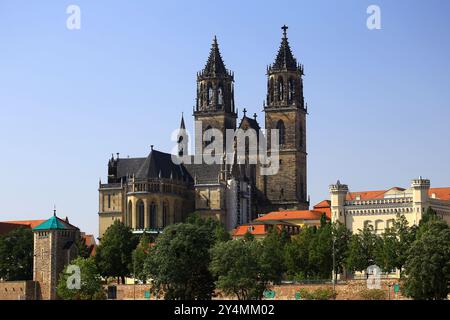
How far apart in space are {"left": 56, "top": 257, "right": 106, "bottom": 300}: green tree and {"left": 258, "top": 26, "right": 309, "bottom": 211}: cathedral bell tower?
50.7m

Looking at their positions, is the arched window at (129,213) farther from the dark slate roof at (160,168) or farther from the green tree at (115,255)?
the green tree at (115,255)

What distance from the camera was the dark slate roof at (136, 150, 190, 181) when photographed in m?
153

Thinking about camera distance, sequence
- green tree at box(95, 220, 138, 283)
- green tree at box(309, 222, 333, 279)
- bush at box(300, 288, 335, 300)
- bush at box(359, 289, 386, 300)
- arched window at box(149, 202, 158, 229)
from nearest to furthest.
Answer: bush at box(359, 289, 386, 300) → bush at box(300, 288, 335, 300) → green tree at box(309, 222, 333, 279) → green tree at box(95, 220, 138, 283) → arched window at box(149, 202, 158, 229)

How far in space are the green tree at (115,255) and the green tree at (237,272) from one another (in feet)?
A: 93.9

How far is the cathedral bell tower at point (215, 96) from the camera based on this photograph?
168 metres

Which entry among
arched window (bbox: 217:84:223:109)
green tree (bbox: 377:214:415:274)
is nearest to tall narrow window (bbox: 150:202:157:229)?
arched window (bbox: 217:84:223:109)

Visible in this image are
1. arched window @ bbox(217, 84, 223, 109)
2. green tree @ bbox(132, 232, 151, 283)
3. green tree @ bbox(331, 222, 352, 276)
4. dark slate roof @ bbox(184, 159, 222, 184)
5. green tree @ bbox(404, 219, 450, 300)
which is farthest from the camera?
arched window @ bbox(217, 84, 223, 109)

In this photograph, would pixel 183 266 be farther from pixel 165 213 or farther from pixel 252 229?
pixel 165 213

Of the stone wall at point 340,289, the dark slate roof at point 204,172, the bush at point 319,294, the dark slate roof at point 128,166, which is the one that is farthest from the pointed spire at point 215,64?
the bush at point 319,294

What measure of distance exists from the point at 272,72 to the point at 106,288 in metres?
54.5

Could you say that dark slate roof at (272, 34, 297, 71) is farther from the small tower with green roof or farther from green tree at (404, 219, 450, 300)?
green tree at (404, 219, 450, 300)
